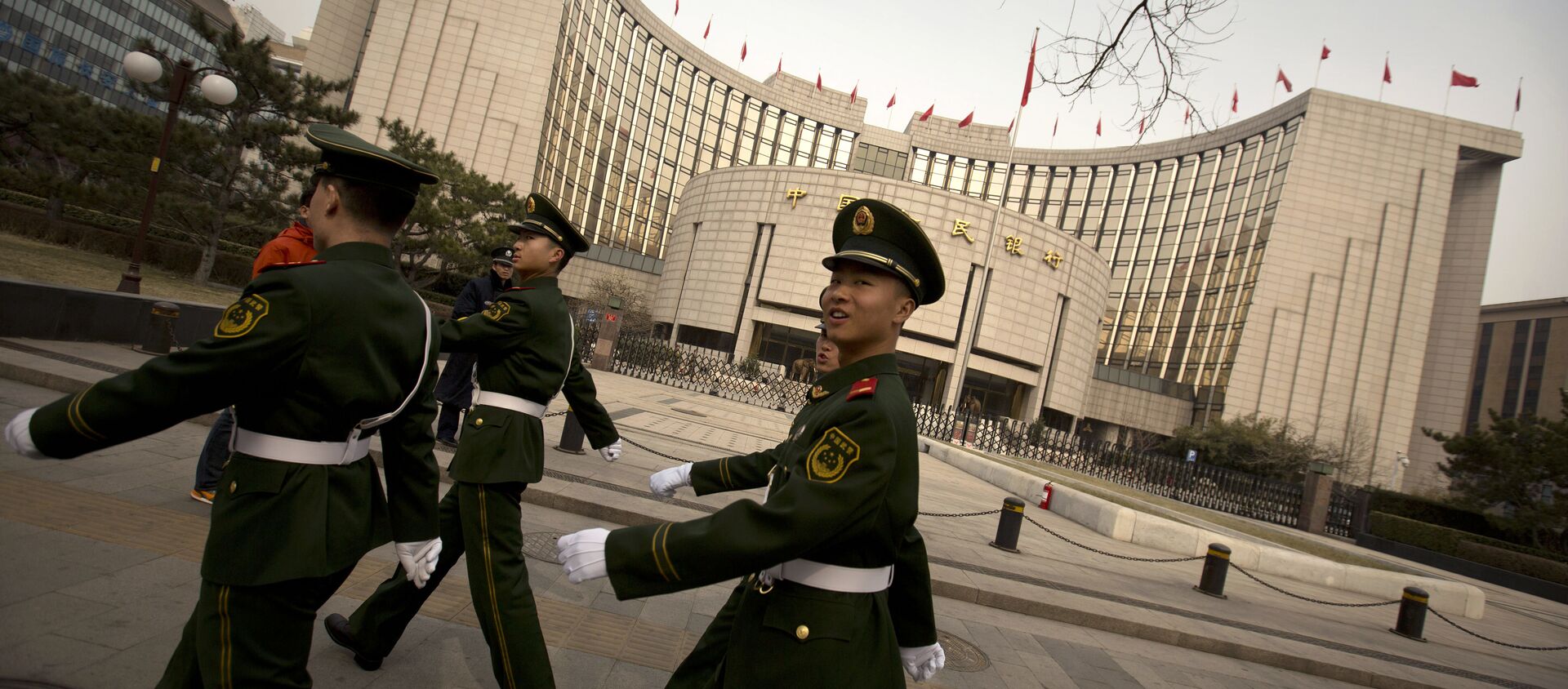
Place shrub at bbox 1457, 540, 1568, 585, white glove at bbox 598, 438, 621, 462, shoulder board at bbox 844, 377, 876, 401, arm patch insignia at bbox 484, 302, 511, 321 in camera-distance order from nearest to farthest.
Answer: shoulder board at bbox 844, 377, 876, 401 < arm patch insignia at bbox 484, 302, 511, 321 < white glove at bbox 598, 438, 621, 462 < shrub at bbox 1457, 540, 1568, 585

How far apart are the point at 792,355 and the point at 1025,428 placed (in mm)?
17496

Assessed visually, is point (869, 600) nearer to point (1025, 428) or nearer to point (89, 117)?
point (89, 117)

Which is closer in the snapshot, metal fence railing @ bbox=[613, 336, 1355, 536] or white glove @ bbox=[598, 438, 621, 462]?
white glove @ bbox=[598, 438, 621, 462]

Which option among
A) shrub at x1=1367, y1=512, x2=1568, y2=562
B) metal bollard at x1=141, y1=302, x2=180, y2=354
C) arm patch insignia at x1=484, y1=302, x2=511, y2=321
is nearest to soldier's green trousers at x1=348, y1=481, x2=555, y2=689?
arm patch insignia at x1=484, y1=302, x2=511, y2=321

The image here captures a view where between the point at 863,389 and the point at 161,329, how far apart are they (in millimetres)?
11472

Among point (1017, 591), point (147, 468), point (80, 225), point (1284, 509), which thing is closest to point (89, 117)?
point (80, 225)

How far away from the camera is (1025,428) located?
31.0 m

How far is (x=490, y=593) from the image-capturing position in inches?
105

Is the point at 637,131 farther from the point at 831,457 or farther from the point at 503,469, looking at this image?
the point at 831,457

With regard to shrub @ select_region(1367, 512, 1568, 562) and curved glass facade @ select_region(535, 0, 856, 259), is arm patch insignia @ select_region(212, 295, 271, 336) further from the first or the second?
curved glass facade @ select_region(535, 0, 856, 259)

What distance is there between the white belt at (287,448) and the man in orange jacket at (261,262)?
90.7 inches

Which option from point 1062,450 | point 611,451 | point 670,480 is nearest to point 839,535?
point 670,480

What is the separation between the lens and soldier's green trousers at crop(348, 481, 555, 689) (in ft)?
8.45

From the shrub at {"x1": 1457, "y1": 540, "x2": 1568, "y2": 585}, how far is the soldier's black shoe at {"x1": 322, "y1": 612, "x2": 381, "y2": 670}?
2403 centimetres
